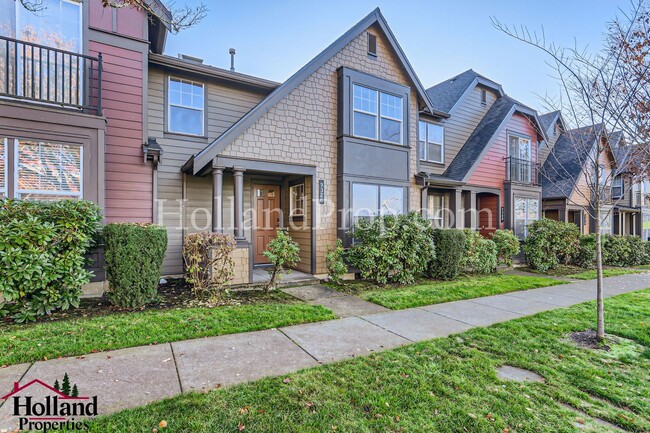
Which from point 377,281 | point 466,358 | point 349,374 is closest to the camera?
point 349,374

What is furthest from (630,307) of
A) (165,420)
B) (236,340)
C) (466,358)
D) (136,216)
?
(136,216)

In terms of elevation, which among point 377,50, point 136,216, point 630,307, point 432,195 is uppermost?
point 377,50

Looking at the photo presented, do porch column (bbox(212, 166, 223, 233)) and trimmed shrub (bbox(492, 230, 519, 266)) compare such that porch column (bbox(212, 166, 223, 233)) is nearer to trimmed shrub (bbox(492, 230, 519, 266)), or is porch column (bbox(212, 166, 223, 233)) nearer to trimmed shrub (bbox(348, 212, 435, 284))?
trimmed shrub (bbox(348, 212, 435, 284))

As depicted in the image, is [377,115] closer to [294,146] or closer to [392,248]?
[294,146]

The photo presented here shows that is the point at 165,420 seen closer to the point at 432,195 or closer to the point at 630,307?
the point at 630,307

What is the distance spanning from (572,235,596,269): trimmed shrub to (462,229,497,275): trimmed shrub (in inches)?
187

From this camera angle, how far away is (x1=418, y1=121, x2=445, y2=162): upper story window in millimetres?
12680

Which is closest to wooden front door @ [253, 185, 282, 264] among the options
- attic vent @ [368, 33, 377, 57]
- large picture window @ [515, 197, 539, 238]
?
attic vent @ [368, 33, 377, 57]

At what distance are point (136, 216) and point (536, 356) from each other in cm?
802

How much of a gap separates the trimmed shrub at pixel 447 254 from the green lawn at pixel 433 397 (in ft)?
15.9

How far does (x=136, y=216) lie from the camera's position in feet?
25.0

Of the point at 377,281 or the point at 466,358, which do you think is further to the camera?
the point at 377,281

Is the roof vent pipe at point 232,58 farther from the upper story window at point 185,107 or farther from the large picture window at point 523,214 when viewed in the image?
the large picture window at point 523,214

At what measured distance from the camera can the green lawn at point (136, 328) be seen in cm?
377
